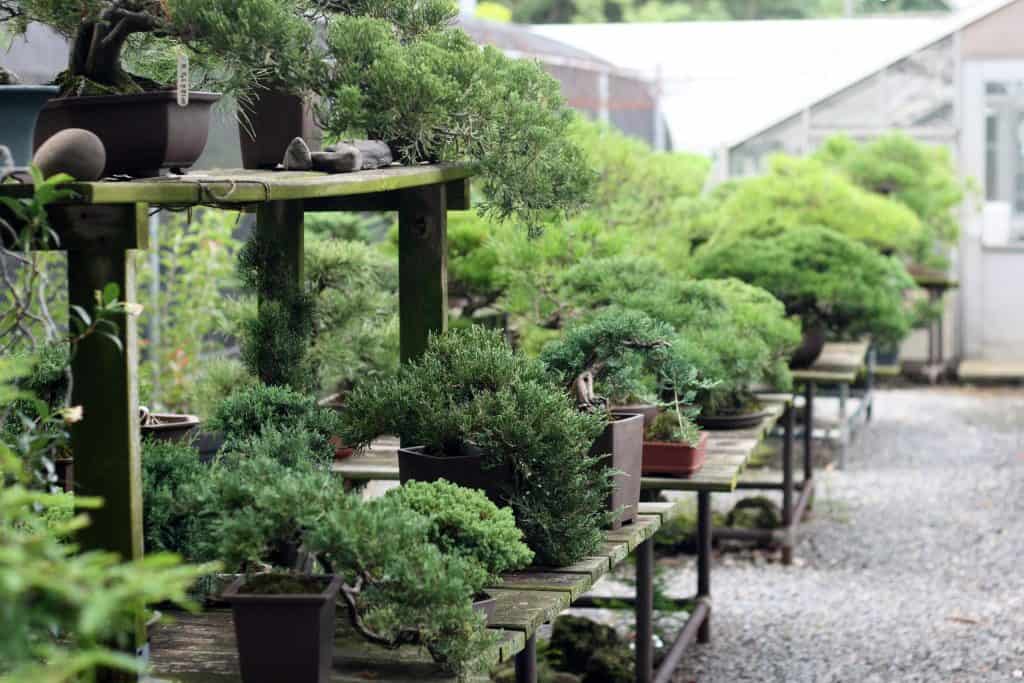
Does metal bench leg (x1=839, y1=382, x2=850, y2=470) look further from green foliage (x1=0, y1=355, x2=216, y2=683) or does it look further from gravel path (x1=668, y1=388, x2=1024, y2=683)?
green foliage (x1=0, y1=355, x2=216, y2=683)

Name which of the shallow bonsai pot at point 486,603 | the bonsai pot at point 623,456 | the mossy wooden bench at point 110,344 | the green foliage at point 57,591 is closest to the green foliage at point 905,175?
the bonsai pot at point 623,456

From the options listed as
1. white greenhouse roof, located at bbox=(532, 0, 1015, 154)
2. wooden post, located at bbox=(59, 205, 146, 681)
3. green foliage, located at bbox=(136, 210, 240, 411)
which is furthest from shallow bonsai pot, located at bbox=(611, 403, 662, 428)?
white greenhouse roof, located at bbox=(532, 0, 1015, 154)

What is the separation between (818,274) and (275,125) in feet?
13.5

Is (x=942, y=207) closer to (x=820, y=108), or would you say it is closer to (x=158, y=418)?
(x=820, y=108)

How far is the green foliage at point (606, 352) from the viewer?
3.08m

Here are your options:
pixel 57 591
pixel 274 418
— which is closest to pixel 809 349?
pixel 274 418

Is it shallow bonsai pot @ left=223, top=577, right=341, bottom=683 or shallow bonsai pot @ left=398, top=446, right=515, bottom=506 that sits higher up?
shallow bonsai pot @ left=398, top=446, right=515, bottom=506

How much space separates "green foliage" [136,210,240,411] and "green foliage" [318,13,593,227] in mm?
2602

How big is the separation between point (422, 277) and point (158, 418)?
0.63m

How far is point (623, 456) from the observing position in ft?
9.36

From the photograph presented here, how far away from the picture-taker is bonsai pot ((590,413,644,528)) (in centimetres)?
279

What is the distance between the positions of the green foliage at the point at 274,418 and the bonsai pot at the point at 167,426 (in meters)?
0.21

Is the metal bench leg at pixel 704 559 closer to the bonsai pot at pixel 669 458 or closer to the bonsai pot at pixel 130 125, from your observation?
the bonsai pot at pixel 669 458

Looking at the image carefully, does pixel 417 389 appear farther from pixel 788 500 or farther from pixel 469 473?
pixel 788 500
